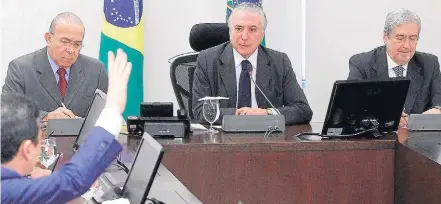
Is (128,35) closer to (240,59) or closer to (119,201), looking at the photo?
(240,59)

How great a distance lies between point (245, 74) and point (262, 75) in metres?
0.11

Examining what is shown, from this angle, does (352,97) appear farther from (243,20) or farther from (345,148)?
(243,20)

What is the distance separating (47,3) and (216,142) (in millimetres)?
2704

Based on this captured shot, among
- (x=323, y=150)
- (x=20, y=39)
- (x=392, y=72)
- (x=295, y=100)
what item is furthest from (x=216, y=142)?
(x=20, y=39)

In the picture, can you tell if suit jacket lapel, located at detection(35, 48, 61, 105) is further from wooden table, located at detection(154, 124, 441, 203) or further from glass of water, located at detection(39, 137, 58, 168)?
glass of water, located at detection(39, 137, 58, 168)

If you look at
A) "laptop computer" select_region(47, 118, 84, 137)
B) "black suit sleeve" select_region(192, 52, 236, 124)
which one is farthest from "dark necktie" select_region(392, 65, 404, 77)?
"laptop computer" select_region(47, 118, 84, 137)

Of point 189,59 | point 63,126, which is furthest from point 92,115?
point 189,59

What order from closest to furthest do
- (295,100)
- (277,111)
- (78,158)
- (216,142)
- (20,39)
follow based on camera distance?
(78,158)
(216,142)
(277,111)
(295,100)
(20,39)

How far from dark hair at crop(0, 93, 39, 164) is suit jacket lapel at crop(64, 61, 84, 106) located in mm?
2087

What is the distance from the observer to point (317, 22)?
630 cm

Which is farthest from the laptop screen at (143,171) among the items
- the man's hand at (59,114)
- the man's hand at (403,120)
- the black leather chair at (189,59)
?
the black leather chair at (189,59)

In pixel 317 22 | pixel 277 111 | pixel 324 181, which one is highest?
pixel 317 22

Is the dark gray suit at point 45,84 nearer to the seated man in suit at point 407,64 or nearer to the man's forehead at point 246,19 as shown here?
the man's forehead at point 246,19

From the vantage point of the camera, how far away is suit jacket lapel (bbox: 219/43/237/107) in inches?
178
